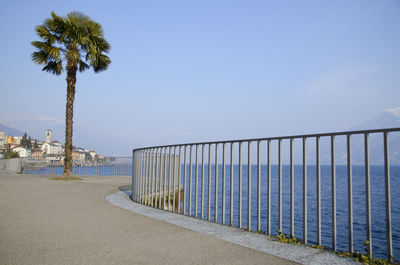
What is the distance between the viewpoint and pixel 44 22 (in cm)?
1466

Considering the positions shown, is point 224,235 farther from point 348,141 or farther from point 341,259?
point 348,141

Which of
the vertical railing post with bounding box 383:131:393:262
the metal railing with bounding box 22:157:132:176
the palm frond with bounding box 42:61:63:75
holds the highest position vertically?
the palm frond with bounding box 42:61:63:75

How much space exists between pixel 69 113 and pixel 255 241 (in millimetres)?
14135

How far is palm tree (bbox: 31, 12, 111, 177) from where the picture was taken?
14664 millimetres

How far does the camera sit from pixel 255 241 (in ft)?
10.9

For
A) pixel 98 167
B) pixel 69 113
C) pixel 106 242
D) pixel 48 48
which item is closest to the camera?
pixel 106 242

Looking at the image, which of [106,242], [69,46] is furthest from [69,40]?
[106,242]

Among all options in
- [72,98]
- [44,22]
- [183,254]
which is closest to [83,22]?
[44,22]

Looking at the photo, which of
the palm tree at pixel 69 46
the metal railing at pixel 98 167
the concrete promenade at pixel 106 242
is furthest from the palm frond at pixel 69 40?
the concrete promenade at pixel 106 242

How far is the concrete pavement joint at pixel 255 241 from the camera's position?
2.73 meters

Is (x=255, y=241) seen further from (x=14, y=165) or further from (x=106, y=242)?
(x=14, y=165)

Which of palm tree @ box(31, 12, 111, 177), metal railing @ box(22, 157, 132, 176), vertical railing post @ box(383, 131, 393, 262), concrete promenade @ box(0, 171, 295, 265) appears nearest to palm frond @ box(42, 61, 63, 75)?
palm tree @ box(31, 12, 111, 177)

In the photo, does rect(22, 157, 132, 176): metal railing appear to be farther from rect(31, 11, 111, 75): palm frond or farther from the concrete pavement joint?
the concrete pavement joint

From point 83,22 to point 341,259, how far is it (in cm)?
1584
